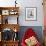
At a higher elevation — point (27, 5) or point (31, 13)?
point (27, 5)

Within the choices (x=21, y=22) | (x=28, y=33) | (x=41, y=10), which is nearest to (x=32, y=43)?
(x=28, y=33)

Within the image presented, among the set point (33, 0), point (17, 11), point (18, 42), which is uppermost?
point (33, 0)

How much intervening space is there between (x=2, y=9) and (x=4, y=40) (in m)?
1.14

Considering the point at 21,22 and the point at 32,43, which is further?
the point at 21,22

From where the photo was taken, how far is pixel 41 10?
19.7 feet

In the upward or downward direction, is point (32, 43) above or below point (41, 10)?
below

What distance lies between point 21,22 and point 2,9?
2.79ft

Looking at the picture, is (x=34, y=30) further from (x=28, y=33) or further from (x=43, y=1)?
(x=43, y=1)

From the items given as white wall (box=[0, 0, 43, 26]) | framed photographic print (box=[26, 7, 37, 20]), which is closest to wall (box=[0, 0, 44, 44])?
white wall (box=[0, 0, 43, 26])

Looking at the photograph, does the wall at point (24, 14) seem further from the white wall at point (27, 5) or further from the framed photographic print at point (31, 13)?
the framed photographic print at point (31, 13)

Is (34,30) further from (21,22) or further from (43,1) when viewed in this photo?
(43,1)

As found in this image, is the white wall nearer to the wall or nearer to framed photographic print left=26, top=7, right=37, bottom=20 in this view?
the wall

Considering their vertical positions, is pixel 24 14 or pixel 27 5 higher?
pixel 27 5

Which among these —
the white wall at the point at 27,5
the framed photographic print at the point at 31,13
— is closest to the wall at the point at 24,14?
the white wall at the point at 27,5
